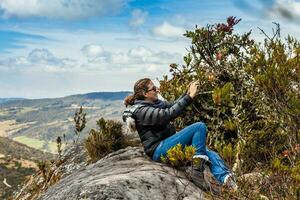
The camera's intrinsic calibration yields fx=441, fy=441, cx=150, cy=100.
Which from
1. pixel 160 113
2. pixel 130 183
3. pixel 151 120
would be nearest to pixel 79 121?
pixel 151 120

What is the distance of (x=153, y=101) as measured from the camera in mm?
9383

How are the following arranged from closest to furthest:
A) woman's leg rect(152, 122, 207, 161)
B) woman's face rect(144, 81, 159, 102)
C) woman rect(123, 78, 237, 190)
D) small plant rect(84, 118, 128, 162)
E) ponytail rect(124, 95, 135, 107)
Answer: woman rect(123, 78, 237, 190) → woman's leg rect(152, 122, 207, 161) → woman's face rect(144, 81, 159, 102) → ponytail rect(124, 95, 135, 107) → small plant rect(84, 118, 128, 162)

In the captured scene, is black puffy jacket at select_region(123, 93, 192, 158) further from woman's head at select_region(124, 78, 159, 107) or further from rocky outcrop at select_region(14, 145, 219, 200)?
rocky outcrop at select_region(14, 145, 219, 200)

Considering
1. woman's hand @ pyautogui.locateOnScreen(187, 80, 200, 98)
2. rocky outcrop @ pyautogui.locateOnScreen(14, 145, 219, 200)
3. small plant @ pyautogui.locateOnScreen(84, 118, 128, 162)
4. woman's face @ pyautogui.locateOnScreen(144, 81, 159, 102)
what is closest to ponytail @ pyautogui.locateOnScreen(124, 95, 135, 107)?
woman's face @ pyautogui.locateOnScreen(144, 81, 159, 102)

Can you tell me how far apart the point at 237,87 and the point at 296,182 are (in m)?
6.28

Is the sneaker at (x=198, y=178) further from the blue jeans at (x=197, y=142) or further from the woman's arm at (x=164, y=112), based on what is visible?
the woman's arm at (x=164, y=112)

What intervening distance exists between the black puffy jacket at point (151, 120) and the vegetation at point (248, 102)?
1.00m

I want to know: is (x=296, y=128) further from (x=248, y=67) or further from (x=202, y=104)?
(x=202, y=104)

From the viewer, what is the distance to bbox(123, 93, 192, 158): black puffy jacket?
8.79 m

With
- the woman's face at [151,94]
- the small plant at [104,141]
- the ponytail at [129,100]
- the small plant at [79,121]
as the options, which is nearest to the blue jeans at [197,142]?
the woman's face at [151,94]

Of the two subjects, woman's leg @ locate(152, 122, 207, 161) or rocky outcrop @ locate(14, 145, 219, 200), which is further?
woman's leg @ locate(152, 122, 207, 161)

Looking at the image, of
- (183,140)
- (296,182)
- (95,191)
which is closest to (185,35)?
(183,140)

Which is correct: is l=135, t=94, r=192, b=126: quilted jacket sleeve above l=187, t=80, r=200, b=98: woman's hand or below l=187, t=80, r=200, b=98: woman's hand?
below

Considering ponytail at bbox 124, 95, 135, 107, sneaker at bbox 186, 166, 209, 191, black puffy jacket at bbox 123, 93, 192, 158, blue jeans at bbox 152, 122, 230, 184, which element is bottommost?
sneaker at bbox 186, 166, 209, 191
